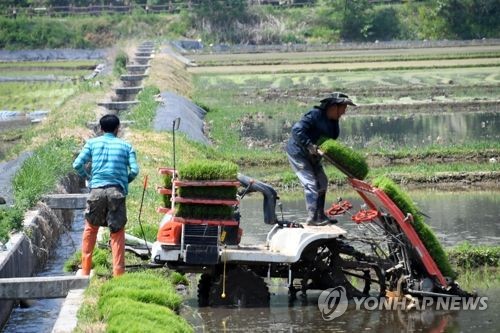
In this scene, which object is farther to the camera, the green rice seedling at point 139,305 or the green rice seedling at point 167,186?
the green rice seedling at point 167,186

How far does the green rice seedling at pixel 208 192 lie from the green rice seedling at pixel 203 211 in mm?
112

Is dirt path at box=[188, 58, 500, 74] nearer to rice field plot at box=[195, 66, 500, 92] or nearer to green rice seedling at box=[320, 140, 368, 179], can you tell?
rice field plot at box=[195, 66, 500, 92]

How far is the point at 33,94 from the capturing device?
51844mm

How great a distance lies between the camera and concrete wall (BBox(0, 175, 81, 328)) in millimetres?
13859

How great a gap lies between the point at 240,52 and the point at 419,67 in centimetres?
2284

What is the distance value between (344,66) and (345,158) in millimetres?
45207

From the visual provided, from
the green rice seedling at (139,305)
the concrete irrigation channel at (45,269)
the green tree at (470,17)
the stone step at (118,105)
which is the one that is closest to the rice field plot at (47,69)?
the stone step at (118,105)

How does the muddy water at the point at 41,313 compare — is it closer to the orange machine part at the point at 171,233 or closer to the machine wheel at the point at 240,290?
the orange machine part at the point at 171,233

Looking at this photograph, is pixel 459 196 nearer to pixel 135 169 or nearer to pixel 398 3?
pixel 135 169

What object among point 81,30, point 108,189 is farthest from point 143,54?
point 108,189

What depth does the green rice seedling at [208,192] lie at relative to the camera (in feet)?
41.7

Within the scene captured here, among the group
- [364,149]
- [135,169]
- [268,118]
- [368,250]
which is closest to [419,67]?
[268,118]

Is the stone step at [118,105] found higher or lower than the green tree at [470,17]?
lower

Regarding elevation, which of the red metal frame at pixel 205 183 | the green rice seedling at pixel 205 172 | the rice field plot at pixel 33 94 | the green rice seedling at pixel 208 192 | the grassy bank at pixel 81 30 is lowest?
the rice field plot at pixel 33 94
